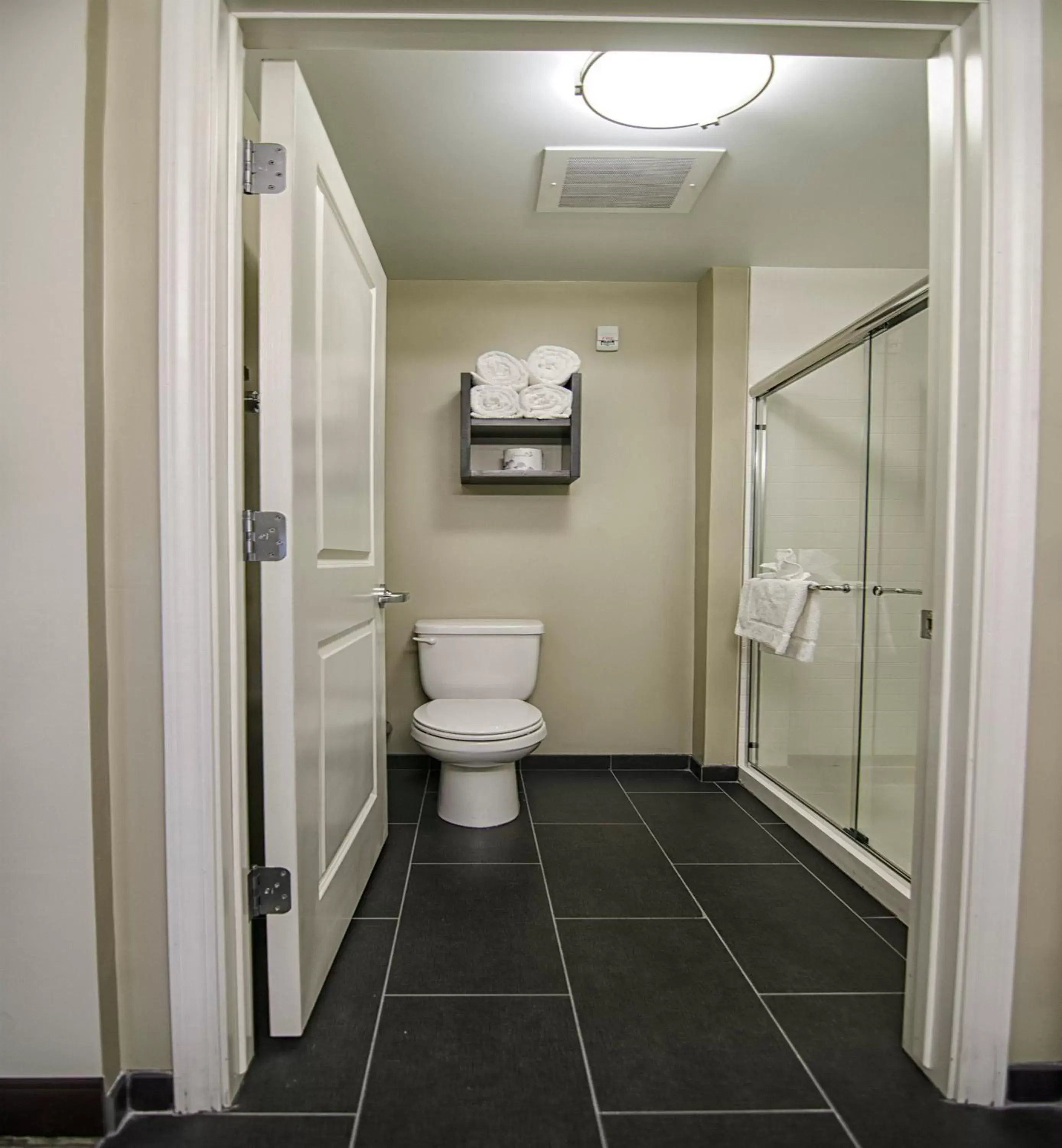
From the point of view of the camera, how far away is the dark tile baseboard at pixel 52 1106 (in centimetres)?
95

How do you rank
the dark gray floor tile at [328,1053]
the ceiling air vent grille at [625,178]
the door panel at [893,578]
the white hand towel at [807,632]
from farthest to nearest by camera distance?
the white hand towel at [807,632], the door panel at [893,578], the ceiling air vent grille at [625,178], the dark gray floor tile at [328,1053]

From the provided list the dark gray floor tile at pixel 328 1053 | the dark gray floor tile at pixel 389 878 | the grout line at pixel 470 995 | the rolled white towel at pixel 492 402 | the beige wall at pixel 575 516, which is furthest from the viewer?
the beige wall at pixel 575 516

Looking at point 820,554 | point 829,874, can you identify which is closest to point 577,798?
point 829,874

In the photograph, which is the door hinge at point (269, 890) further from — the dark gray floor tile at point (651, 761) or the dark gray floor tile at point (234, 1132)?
the dark gray floor tile at point (651, 761)

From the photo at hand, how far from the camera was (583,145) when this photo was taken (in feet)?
5.73

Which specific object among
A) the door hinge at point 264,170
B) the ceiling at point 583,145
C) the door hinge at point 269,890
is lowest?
the door hinge at point 269,890

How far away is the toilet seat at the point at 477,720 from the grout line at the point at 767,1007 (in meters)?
0.58

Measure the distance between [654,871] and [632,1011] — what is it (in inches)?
23.3

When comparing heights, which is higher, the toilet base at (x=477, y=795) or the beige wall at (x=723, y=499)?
the beige wall at (x=723, y=499)

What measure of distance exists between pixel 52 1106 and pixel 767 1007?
1.24 m

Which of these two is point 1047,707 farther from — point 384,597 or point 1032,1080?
point 384,597

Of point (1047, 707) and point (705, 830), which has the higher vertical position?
point (1047, 707)

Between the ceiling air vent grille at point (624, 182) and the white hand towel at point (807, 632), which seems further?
the white hand towel at point (807, 632)

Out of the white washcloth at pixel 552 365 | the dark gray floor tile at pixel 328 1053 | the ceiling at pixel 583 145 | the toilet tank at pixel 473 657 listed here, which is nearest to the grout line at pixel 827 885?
the toilet tank at pixel 473 657
